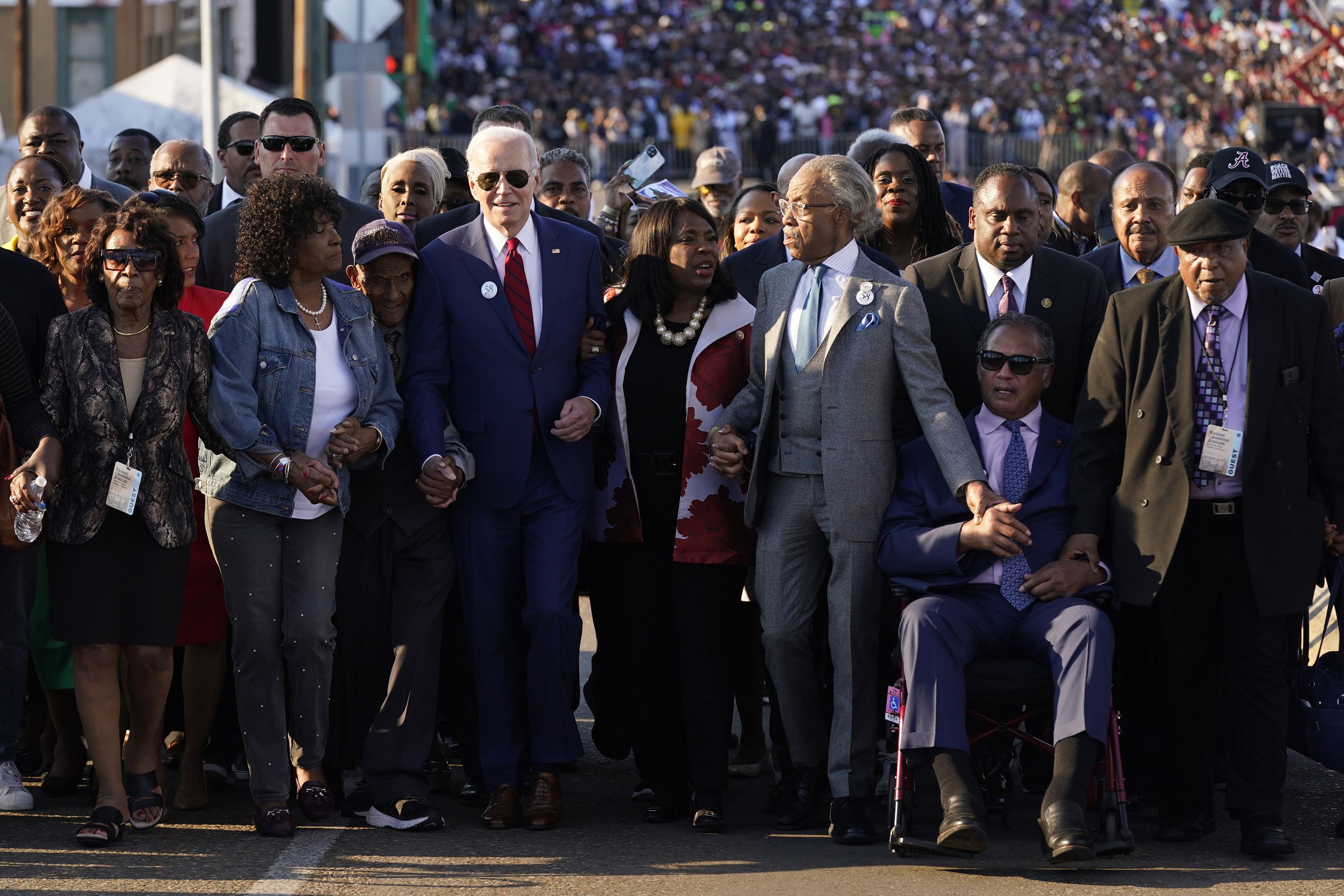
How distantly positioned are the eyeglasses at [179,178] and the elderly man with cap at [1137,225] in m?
4.36

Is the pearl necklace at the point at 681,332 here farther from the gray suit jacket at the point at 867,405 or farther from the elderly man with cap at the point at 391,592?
the elderly man with cap at the point at 391,592

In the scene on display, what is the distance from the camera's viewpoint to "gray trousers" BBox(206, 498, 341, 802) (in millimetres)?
6324

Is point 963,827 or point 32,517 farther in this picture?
point 32,517

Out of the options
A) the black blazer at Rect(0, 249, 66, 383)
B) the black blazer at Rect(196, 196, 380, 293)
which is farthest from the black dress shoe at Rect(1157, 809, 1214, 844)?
the black blazer at Rect(0, 249, 66, 383)

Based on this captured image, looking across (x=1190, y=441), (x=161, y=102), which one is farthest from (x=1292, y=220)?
(x=161, y=102)

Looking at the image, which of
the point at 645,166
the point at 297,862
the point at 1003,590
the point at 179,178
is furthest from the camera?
the point at 645,166

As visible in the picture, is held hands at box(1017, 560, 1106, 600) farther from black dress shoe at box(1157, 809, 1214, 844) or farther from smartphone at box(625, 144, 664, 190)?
smartphone at box(625, 144, 664, 190)

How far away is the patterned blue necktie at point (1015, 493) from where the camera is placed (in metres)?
6.41

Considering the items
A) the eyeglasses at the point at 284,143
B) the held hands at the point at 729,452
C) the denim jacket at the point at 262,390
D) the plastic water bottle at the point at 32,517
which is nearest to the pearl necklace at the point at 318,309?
the denim jacket at the point at 262,390

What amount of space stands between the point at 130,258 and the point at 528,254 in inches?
57.8

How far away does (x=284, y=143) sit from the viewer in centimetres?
790

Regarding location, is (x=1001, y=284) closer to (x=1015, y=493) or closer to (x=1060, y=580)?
(x=1015, y=493)

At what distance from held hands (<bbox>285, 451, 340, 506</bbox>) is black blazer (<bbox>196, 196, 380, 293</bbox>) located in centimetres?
140

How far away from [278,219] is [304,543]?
1.17m
